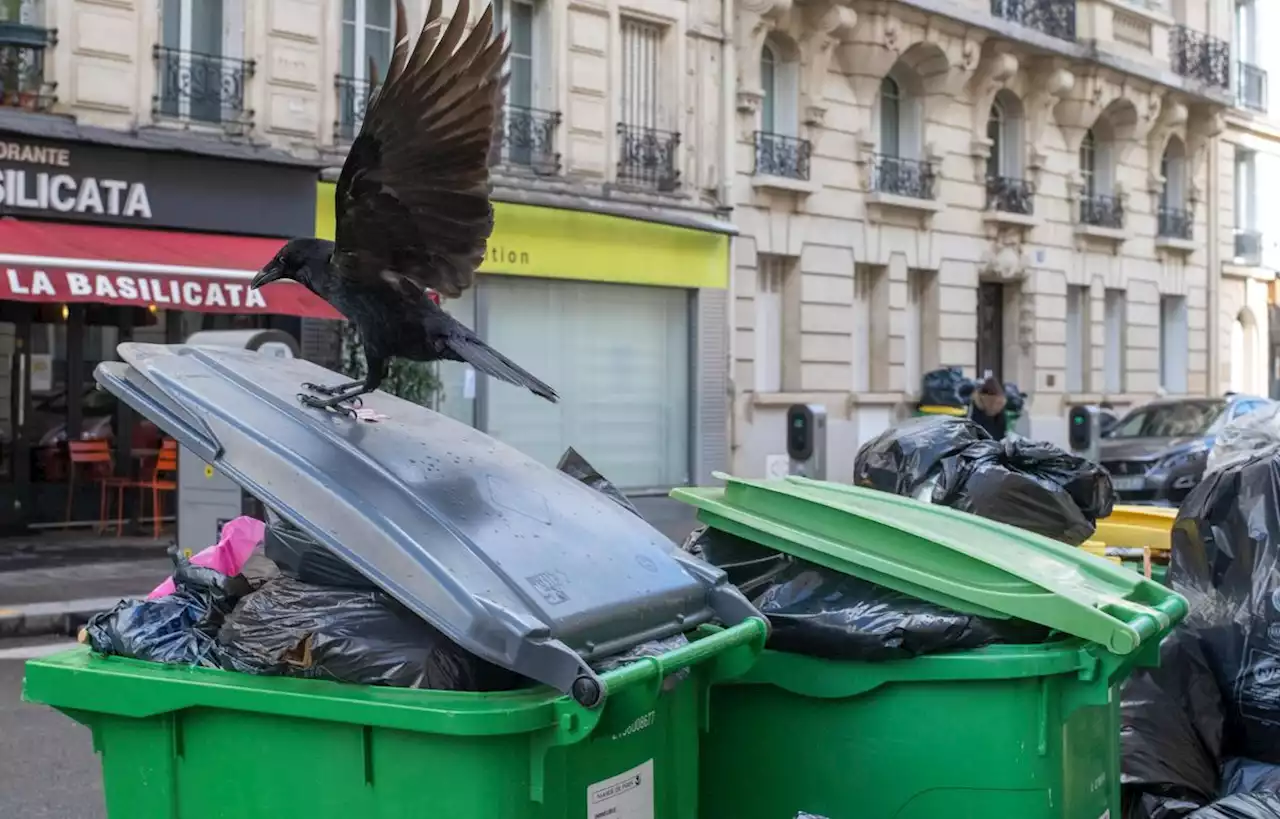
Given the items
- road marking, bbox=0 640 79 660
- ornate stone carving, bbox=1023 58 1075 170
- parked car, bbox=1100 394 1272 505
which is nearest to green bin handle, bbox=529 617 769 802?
road marking, bbox=0 640 79 660

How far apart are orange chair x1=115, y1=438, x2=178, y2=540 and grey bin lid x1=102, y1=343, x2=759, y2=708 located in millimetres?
10765

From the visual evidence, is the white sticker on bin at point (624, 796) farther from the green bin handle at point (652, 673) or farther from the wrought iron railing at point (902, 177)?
the wrought iron railing at point (902, 177)

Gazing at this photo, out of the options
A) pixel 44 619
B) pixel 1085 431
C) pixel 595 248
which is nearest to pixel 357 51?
pixel 595 248

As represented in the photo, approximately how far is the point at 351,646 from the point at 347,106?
12.4 m

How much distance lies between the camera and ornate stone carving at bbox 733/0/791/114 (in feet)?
58.4

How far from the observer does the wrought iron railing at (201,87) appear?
12969 millimetres

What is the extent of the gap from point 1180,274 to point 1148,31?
4.70 meters

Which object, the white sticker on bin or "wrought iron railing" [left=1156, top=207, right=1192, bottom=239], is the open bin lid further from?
"wrought iron railing" [left=1156, top=207, right=1192, bottom=239]

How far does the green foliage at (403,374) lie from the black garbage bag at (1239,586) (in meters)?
9.78

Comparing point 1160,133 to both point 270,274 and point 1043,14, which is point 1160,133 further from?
point 270,274

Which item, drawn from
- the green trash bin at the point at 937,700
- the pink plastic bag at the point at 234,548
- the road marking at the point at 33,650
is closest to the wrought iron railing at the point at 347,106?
the road marking at the point at 33,650

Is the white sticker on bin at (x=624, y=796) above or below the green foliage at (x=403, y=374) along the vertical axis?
below

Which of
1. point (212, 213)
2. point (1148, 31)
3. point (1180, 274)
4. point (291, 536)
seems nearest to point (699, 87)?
point (212, 213)

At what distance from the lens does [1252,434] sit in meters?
4.51
